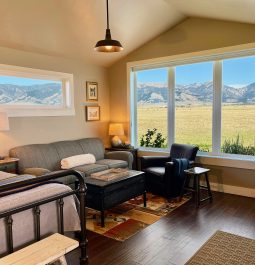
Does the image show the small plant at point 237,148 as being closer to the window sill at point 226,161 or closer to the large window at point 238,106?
the large window at point 238,106

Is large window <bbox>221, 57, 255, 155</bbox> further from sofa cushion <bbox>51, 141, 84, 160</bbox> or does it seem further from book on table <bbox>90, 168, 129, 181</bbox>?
sofa cushion <bbox>51, 141, 84, 160</bbox>

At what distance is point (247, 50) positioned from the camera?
13.5ft

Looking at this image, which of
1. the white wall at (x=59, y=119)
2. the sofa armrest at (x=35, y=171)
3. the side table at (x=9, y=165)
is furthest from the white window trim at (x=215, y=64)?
the side table at (x=9, y=165)

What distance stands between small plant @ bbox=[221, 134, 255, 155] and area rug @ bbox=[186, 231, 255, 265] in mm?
1786

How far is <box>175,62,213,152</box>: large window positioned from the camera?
4656mm

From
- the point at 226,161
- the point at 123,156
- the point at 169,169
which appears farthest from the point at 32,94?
the point at 226,161

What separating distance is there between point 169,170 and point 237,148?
1.30m

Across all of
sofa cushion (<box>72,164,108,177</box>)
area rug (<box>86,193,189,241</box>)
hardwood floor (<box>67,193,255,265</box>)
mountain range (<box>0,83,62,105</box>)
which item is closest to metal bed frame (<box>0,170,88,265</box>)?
hardwood floor (<box>67,193,255,265</box>)

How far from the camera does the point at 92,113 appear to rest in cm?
536

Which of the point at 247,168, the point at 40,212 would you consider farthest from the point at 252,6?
the point at 40,212

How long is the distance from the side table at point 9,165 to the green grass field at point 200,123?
2.60 metres

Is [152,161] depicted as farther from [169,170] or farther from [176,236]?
[176,236]

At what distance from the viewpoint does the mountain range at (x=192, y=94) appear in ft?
14.2

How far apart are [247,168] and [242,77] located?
148 cm
